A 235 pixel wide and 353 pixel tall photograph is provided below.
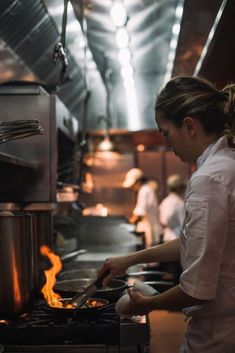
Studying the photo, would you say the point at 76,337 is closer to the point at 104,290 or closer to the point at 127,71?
the point at 104,290

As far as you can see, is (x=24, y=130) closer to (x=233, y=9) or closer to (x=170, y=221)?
(x=233, y=9)

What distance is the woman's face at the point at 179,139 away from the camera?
1.46m

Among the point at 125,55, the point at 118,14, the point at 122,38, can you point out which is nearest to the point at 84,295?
the point at 118,14

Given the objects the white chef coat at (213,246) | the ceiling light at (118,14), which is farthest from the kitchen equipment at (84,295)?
the ceiling light at (118,14)

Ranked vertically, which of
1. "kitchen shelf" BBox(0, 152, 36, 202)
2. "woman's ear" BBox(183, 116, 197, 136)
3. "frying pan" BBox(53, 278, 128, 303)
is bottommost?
"frying pan" BBox(53, 278, 128, 303)

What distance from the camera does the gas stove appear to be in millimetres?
1461

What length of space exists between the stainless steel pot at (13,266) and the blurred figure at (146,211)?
4.80 m

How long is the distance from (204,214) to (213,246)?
95mm

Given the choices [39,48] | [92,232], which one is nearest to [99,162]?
[92,232]

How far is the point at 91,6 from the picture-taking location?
10.7 ft

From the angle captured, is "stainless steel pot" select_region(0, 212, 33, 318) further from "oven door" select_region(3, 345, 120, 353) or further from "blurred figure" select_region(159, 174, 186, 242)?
"blurred figure" select_region(159, 174, 186, 242)

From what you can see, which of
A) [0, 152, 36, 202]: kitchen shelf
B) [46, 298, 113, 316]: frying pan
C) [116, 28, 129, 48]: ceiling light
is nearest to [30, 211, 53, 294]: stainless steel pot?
[0, 152, 36, 202]: kitchen shelf

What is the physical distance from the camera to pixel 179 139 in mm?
1473

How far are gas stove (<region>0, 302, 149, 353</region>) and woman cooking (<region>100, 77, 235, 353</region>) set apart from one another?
90 millimetres
